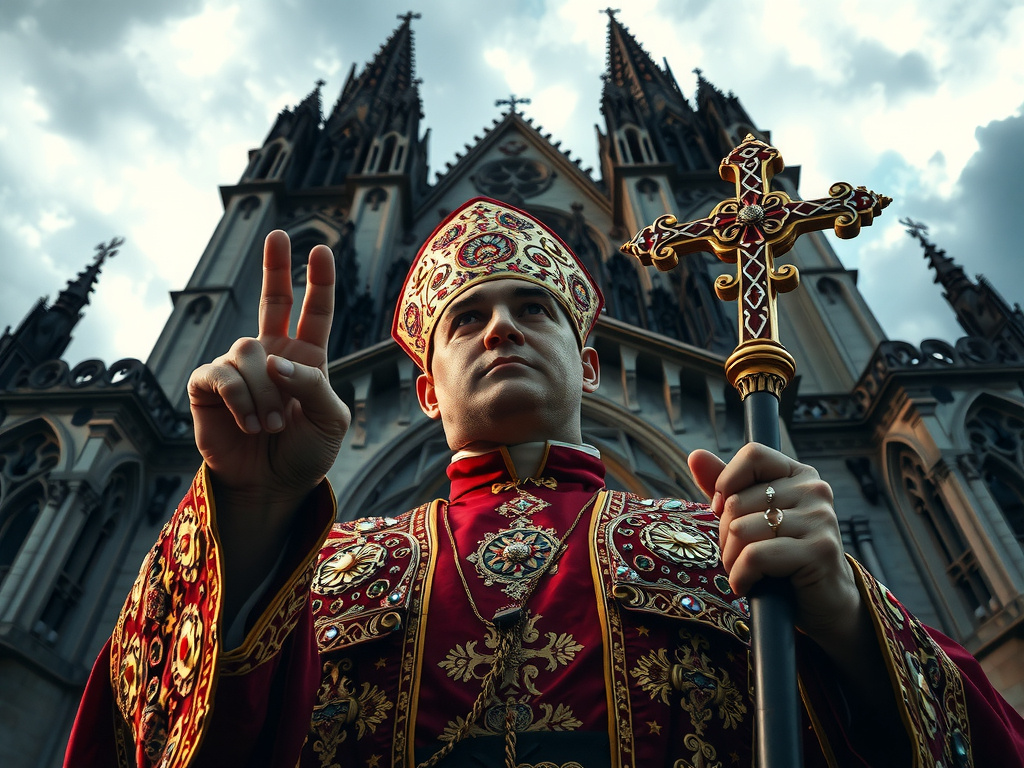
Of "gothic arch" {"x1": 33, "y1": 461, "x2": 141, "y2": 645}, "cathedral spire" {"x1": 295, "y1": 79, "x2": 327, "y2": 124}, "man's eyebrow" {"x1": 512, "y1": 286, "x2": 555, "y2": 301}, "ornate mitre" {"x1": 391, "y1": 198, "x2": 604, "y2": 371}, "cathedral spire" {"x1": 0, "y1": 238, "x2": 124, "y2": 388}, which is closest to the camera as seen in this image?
"man's eyebrow" {"x1": 512, "y1": 286, "x2": 555, "y2": 301}

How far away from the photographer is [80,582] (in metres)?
8.59

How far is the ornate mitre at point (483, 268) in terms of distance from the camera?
9.98 ft

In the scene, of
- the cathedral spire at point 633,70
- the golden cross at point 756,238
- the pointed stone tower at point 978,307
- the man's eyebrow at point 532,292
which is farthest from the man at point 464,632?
the cathedral spire at point 633,70

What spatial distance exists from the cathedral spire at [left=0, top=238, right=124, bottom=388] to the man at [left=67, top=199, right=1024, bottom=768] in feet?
35.3

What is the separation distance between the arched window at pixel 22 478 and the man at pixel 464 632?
27.1 feet

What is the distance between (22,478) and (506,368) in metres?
8.97

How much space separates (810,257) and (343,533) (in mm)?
14812

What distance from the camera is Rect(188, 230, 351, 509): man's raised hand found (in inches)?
63.6

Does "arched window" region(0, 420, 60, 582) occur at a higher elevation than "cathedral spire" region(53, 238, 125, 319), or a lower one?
lower

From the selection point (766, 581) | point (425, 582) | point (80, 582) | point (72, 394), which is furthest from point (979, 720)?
point (72, 394)

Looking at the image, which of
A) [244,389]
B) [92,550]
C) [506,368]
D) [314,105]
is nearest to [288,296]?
[244,389]

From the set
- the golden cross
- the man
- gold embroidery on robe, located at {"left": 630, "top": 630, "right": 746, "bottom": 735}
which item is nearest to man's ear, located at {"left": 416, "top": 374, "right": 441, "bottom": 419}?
the man

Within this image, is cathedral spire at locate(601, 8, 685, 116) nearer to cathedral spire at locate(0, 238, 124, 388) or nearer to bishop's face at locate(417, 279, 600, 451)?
cathedral spire at locate(0, 238, 124, 388)

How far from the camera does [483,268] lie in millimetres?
3041
